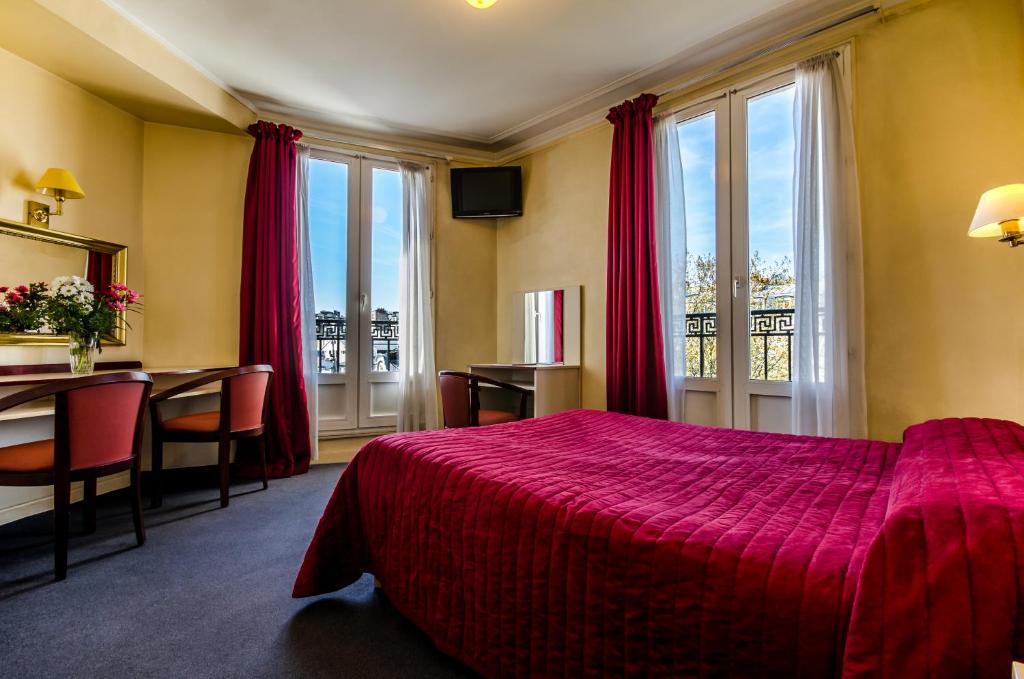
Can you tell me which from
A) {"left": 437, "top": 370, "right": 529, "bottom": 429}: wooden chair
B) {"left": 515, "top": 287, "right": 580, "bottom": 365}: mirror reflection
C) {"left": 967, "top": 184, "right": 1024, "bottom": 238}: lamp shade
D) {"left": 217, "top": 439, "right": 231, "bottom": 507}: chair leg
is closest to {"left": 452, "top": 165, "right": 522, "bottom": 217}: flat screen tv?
{"left": 515, "top": 287, "right": 580, "bottom": 365}: mirror reflection

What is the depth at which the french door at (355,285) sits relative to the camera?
447cm

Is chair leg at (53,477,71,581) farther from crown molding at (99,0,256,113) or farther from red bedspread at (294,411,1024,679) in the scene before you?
crown molding at (99,0,256,113)

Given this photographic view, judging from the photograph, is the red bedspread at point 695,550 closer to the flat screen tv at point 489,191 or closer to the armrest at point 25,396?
the armrest at point 25,396

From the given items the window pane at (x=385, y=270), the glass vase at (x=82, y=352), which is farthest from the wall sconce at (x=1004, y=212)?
the glass vase at (x=82, y=352)

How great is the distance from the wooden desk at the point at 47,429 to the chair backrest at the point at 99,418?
47cm

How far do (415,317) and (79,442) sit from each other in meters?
2.74

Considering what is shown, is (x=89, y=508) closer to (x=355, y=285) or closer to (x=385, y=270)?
(x=355, y=285)

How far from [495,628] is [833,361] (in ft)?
8.19

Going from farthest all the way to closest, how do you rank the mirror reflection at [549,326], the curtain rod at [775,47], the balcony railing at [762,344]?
1. the mirror reflection at [549,326]
2. the balcony railing at [762,344]
3. the curtain rod at [775,47]

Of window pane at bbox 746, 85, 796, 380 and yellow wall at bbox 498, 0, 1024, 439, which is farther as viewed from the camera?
window pane at bbox 746, 85, 796, 380

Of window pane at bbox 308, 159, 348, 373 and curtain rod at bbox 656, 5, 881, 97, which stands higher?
curtain rod at bbox 656, 5, 881, 97

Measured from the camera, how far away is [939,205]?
2.60 meters

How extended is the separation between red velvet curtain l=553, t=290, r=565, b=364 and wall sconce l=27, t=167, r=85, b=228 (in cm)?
341

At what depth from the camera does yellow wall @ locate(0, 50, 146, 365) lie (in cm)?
287
